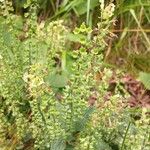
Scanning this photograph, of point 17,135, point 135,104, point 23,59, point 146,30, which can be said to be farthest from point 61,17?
point 17,135

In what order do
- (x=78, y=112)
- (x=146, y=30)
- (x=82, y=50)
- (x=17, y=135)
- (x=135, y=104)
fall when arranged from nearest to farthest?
(x=82, y=50)
(x=78, y=112)
(x=17, y=135)
(x=135, y=104)
(x=146, y=30)

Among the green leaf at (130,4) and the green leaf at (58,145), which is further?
the green leaf at (130,4)

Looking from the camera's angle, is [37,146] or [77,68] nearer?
[77,68]

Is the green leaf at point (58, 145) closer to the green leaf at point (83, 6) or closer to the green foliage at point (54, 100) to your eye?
the green foliage at point (54, 100)

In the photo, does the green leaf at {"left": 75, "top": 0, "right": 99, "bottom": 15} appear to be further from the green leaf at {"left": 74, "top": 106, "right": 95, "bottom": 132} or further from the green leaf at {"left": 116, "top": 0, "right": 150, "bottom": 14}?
the green leaf at {"left": 74, "top": 106, "right": 95, "bottom": 132}

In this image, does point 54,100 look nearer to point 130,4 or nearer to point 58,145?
point 58,145

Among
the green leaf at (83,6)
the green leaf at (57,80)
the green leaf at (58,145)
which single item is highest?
the green leaf at (83,6)

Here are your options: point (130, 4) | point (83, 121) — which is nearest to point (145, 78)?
point (130, 4)

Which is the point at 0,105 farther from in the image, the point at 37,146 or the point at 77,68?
the point at 77,68

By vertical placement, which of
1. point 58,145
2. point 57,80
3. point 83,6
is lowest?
point 58,145

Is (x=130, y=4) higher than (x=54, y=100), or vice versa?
(x=130, y=4)

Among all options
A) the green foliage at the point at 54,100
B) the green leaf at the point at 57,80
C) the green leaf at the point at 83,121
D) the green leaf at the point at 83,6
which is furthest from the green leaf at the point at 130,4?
the green leaf at the point at 83,121
